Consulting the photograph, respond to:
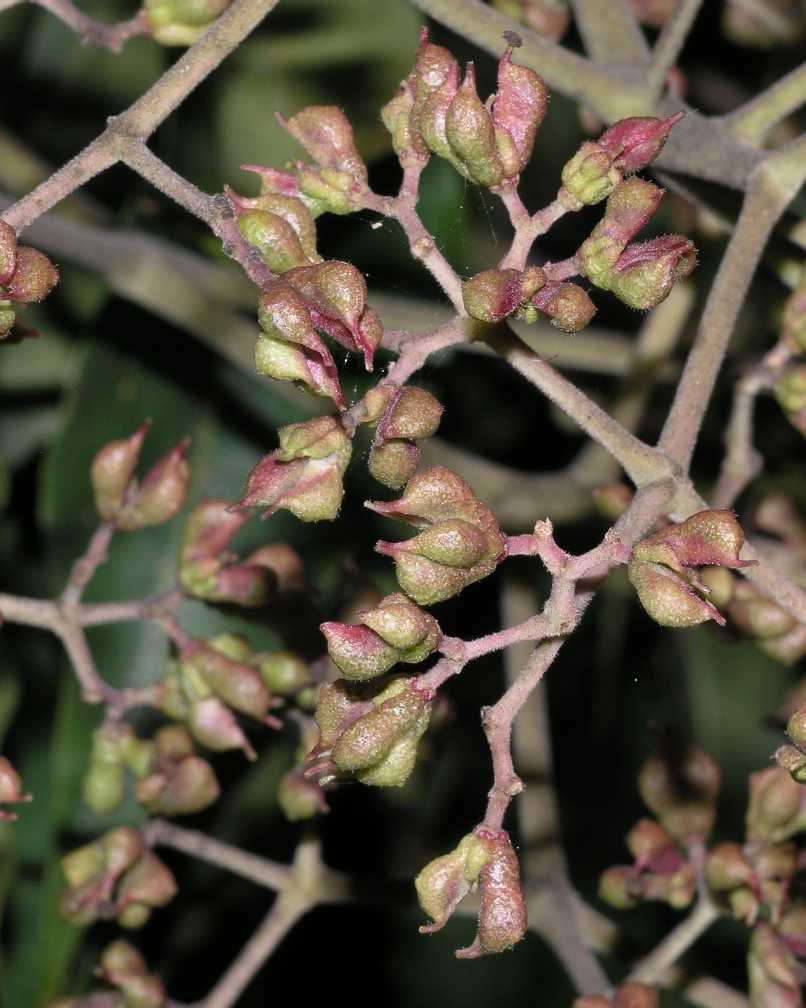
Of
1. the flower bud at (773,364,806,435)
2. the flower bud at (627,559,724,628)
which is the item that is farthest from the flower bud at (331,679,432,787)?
the flower bud at (773,364,806,435)

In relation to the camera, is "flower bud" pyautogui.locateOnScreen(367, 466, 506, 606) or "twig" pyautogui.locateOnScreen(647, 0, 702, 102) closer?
"flower bud" pyautogui.locateOnScreen(367, 466, 506, 606)

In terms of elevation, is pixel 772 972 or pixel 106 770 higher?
pixel 106 770

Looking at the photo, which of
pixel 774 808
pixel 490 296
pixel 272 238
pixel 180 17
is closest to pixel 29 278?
pixel 272 238

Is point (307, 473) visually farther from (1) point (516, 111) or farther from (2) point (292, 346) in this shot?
(1) point (516, 111)

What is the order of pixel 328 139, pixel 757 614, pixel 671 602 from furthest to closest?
pixel 757 614 → pixel 328 139 → pixel 671 602

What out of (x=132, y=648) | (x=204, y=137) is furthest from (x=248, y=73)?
(x=132, y=648)

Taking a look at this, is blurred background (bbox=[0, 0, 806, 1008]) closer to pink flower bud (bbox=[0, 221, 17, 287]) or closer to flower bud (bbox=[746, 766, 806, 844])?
flower bud (bbox=[746, 766, 806, 844])
